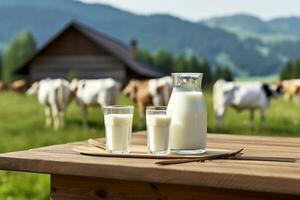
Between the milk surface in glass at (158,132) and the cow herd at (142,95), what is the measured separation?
766 centimetres

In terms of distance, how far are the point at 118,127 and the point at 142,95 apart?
7.97m

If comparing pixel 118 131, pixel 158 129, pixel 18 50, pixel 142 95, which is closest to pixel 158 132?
pixel 158 129

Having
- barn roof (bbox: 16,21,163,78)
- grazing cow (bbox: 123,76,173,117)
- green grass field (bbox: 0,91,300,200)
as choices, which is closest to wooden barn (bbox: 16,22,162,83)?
barn roof (bbox: 16,21,163,78)

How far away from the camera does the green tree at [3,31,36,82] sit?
1339 inches

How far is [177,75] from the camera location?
1.74 metres

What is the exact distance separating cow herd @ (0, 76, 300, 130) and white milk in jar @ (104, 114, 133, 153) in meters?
7.63

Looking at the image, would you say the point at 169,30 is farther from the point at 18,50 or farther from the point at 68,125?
the point at 68,125

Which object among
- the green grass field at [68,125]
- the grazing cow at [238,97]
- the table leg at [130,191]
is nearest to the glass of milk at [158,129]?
the table leg at [130,191]

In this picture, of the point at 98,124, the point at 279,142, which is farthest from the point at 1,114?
the point at 279,142

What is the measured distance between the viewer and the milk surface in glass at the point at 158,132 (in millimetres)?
1715

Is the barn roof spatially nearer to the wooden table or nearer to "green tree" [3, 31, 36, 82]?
"green tree" [3, 31, 36, 82]

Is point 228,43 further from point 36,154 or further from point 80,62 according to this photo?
point 36,154

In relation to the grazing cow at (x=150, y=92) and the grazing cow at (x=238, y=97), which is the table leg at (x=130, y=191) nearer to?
the grazing cow at (x=150, y=92)

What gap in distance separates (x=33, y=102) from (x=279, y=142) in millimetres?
10959
